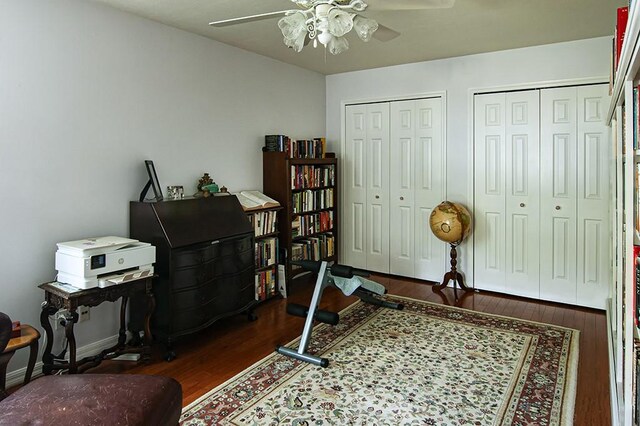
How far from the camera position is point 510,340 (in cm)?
337

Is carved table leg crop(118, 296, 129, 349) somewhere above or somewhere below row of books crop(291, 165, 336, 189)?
below

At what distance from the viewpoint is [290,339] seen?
3.43m

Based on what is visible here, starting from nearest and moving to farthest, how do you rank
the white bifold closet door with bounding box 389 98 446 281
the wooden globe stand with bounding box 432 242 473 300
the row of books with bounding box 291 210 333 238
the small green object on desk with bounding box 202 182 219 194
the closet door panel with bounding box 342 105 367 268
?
the small green object on desk with bounding box 202 182 219 194, the wooden globe stand with bounding box 432 242 473 300, the row of books with bounding box 291 210 333 238, the white bifold closet door with bounding box 389 98 446 281, the closet door panel with bounding box 342 105 367 268

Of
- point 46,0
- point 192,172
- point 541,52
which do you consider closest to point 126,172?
point 192,172

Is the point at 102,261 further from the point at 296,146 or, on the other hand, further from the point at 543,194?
the point at 543,194

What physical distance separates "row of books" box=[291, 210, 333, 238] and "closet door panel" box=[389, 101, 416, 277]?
77 centimetres

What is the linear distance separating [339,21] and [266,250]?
2.64m

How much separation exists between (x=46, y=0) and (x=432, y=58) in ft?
11.8

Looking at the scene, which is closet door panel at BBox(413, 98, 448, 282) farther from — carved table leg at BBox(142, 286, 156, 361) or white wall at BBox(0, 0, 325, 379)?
carved table leg at BBox(142, 286, 156, 361)

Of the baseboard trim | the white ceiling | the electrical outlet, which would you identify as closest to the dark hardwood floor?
the baseboard trim

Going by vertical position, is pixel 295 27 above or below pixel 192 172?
above

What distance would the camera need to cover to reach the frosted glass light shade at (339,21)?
209cm

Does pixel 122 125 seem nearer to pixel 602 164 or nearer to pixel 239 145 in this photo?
pixel 239 145

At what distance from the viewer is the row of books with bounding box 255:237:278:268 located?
4.24 m
